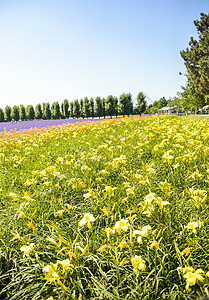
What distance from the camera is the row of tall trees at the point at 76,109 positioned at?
167ft

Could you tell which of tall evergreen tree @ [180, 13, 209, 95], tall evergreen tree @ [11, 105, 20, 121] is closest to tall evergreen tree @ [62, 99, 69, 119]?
tall evergreen tree @ [11, 105, 20, 121]

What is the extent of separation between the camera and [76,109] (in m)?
56.2

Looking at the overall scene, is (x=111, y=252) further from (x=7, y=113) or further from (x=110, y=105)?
(x=7, y=113)

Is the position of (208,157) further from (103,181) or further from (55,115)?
(55,115)

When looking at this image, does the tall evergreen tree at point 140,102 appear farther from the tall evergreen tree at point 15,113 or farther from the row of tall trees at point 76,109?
the tall evergreen tree at point 15,113

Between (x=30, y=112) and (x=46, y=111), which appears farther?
(x=30, y=112)

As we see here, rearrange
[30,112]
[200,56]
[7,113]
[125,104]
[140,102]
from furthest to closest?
[30,112]
[7,113]
[140,102]
[125,104]
[200,56]

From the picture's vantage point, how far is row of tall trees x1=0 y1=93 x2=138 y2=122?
51.0 meters

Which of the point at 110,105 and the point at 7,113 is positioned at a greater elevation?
the point at 7,113

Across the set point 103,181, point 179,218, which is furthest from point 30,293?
point 103,181

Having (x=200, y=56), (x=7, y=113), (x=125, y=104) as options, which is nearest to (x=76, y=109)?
(x=125, y=104)

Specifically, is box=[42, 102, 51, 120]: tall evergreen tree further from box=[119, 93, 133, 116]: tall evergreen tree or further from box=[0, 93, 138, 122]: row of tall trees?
box=[119, 93, 133, 116]: tall evergreen tree

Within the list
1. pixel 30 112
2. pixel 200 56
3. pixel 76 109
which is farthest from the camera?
pixel 30 112

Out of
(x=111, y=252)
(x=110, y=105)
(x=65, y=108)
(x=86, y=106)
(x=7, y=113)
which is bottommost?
(x=111, y=252)
